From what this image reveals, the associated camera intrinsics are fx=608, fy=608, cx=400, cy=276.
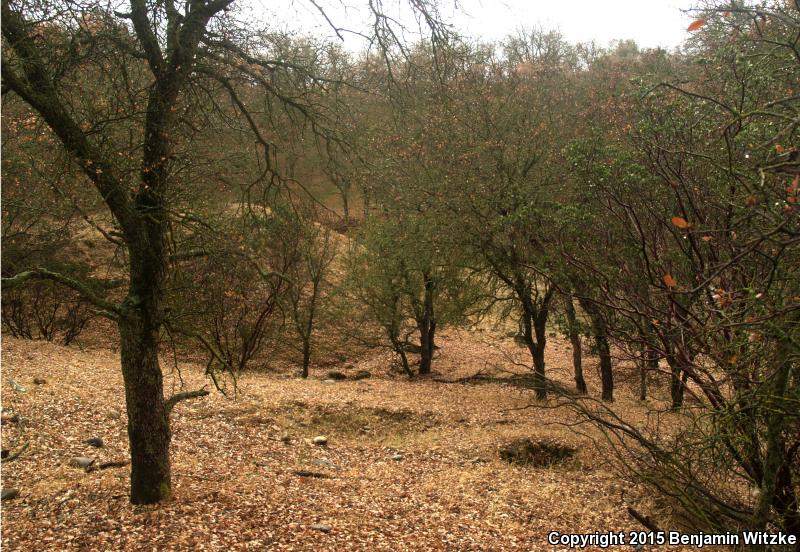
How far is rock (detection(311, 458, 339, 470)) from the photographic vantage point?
346 inches

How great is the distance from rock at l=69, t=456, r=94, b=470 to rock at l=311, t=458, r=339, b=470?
2.93 metres

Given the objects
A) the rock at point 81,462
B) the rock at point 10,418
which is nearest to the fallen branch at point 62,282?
the rock at point 81,462

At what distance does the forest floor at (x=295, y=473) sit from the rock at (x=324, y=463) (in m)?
0.04

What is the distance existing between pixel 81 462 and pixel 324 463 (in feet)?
10.5

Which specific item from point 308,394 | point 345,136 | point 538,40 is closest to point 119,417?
point 308,394

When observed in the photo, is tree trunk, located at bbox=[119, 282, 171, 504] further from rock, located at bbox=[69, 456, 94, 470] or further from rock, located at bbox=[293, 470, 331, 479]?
rock, located at bbox=[293, 470, 331, 479]

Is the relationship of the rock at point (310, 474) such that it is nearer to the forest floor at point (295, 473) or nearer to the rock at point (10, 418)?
the forest floor at point (295, 473)

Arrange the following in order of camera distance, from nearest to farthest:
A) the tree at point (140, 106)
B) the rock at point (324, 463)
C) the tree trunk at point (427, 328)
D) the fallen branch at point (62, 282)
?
the fallen branch at point (62, 282)
the tree at point (140, 106)
the rock at point (324, 463)
the tree trunk at point (427, 328)

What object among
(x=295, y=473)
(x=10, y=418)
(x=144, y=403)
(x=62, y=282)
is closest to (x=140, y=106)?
(x=62, y=282)

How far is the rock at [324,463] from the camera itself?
8797 mm

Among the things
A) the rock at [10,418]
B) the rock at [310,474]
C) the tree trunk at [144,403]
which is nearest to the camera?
the tree trunk at [144,403]

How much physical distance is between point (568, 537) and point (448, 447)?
400 cm

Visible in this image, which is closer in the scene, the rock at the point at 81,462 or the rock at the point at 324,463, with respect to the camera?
the rock at the point at 81,462

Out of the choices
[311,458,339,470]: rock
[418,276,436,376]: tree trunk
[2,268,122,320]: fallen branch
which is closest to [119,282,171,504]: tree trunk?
[2,268,122,320]: fallen branch
